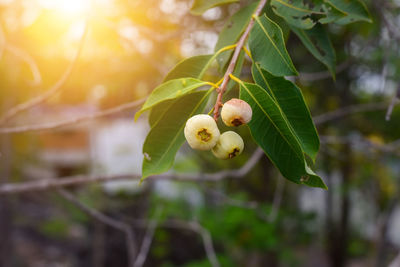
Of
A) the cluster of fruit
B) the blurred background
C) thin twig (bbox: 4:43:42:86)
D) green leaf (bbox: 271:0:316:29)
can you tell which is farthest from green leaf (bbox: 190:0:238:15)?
thin twig (bbox: 4:43:42:86)

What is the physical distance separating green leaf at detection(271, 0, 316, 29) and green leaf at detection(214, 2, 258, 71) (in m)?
0.07

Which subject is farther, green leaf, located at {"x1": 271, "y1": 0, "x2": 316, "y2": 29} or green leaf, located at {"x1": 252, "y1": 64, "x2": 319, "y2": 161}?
green leaf, located at {"x1": 271, "y1": 0, "x2": 316, "y2": 29}

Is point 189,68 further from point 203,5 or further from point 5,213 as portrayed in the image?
point 5,213

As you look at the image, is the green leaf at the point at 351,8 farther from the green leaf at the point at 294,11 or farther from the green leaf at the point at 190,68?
the green leaf at the point at 190,68

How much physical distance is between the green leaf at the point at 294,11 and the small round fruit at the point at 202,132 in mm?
362

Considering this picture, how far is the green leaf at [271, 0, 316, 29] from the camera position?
79cm

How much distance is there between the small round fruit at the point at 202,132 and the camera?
57 centimetres

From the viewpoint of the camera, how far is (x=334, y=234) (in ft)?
17.6

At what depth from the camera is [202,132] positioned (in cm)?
58

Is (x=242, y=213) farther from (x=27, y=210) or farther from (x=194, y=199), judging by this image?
(x=27, y=210)

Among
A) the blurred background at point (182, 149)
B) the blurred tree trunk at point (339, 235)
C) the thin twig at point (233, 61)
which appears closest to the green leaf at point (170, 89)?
the thin twig at point (233, 61)

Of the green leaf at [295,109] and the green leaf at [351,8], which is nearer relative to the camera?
the green leaf at [295,109]

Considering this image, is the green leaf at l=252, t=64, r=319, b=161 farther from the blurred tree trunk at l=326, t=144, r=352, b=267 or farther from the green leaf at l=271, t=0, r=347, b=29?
the blurred tree trunk at l=326, t=144, r=352, b=267

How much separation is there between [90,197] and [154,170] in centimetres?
439
